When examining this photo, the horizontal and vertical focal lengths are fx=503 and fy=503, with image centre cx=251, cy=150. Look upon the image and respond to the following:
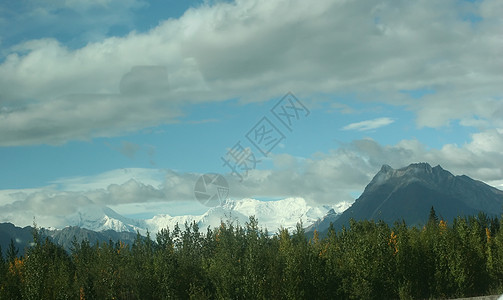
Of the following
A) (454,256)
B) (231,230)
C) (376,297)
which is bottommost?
(376,297)

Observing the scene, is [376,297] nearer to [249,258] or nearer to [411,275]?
[411,275]

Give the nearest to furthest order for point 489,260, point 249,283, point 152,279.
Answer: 1. point 249,283
2. point 152,279
3. point 489,260

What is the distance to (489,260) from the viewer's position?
64438 millimetres

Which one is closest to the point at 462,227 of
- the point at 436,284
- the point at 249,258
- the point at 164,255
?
the point at 436,284

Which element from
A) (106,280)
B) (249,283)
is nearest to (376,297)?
(249,283)

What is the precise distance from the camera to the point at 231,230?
2618 inches

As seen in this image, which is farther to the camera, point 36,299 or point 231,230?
point 231,230

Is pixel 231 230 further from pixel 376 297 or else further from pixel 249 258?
pixel 376 297

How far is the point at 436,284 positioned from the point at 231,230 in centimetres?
2629

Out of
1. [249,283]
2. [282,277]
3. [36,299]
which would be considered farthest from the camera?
[282,277]

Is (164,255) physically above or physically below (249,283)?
above

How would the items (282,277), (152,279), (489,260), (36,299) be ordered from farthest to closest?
(489,260) → (152,279) → (282,277) → (36,299)

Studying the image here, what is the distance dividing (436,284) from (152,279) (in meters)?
34.3

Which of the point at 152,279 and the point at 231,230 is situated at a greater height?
the point at 231,230
